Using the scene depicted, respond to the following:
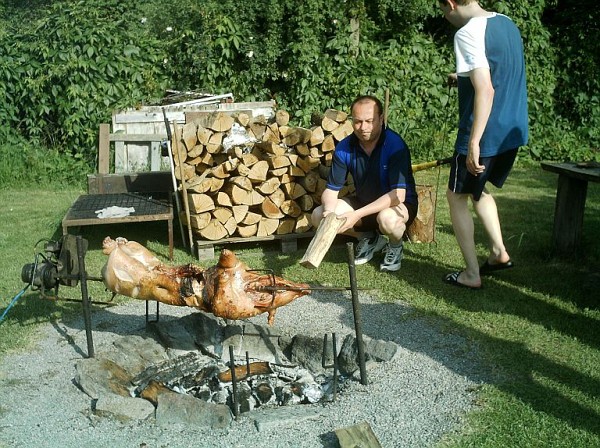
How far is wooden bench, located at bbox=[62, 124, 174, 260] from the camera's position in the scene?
255 inches

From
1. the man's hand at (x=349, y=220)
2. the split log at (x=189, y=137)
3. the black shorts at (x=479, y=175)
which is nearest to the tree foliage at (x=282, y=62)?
the split log at (x=189, y=137)

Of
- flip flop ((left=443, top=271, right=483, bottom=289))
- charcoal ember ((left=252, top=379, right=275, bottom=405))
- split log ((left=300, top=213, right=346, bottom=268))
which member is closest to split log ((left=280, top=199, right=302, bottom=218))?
split log ((left=300, top=213, right=346, bottom=268))

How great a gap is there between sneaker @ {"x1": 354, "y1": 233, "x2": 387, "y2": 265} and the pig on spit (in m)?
2.46

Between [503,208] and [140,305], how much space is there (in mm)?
4560

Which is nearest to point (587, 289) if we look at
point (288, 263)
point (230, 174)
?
point (288, 263)

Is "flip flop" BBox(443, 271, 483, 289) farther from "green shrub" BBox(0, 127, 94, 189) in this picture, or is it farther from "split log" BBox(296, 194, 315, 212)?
"green shrub" BBox(0, 127, 94, 189)

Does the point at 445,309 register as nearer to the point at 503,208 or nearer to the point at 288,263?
the point at 288,263

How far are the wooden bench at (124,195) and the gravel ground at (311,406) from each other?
5.47 feet

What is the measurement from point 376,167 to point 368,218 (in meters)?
0.53

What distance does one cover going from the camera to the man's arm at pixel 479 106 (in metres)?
4.71

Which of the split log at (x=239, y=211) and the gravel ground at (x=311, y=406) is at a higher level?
the split log at (x=239, y=211)

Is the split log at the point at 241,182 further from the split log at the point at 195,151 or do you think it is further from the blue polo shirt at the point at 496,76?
the blue polo shirt at the point at 496,76

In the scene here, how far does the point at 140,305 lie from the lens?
5395mm

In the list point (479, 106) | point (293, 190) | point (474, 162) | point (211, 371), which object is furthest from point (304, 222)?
point (211, 371)
